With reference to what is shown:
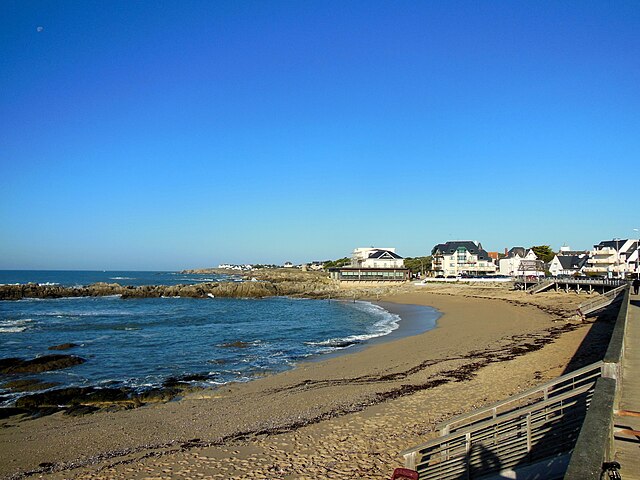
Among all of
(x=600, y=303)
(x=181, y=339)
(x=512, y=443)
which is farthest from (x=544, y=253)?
(x=512, y=443)

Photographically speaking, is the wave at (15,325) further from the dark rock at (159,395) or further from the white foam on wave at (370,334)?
the dark rock at (159,395)

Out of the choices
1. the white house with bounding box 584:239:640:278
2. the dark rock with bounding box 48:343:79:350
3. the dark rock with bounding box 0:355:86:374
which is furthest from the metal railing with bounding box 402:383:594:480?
the white house with bounding box 584:239:640:278

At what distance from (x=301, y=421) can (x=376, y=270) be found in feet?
263

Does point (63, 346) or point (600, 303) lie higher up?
point (600, 303)

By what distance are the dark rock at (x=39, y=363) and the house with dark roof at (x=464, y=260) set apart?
8043cm

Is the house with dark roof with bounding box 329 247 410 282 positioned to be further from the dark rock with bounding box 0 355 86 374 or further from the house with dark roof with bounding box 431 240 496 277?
the dark rock with bounding box 0 355 86 374

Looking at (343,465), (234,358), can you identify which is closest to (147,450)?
(343,465)

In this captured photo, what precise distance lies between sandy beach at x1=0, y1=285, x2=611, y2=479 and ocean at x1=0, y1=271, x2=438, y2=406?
3112mm

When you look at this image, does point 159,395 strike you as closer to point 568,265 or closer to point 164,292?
point 164,292

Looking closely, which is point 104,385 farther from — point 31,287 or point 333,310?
point 31,287

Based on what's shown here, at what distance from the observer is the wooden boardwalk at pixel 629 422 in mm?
5031

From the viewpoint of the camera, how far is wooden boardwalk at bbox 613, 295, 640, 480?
5.03m

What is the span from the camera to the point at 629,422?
642 cm

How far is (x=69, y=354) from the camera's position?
23172 millimetres
